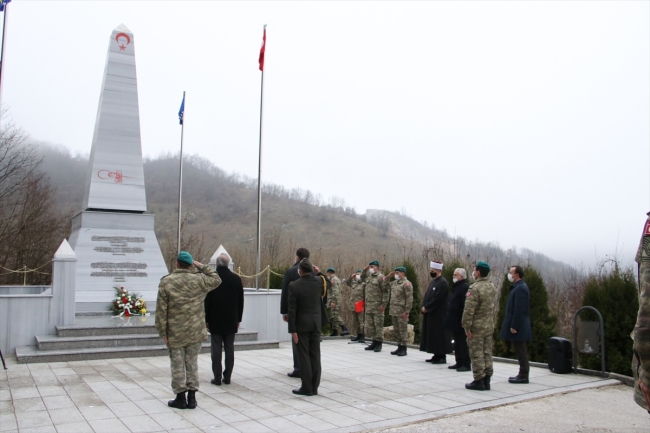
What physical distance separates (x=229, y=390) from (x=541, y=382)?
14.9 feet

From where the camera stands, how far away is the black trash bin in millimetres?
8438

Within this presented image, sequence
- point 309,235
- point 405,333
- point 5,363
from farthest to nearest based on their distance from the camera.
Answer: point 309,235 → point 405,333 → point 5,363

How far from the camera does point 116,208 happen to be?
13.0 meters

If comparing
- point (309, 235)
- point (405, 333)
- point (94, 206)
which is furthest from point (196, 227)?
point (405, 333)

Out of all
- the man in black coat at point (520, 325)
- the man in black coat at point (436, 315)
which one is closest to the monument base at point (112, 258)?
the man in black coat at point (436, 315)

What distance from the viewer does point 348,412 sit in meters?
5.79

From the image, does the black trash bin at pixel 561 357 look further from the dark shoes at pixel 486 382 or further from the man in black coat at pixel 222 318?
the man in black coat at pixel 222 318

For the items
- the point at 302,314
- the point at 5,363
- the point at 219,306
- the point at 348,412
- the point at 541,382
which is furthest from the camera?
the point at 5,363

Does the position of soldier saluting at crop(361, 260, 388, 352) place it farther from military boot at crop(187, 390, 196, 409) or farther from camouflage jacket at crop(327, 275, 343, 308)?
military boot at crop(187, 390, 196, 409)

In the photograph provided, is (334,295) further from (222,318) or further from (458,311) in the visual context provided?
(222,318)

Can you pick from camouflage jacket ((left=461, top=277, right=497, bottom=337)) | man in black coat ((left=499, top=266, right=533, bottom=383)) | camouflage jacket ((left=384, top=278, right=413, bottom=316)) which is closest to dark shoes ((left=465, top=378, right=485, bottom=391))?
camouflage jacket ((left=461, top=277, right=497, bottom=337))

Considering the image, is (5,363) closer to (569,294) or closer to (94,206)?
(94,206)

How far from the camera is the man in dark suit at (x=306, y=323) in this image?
6.47 meters

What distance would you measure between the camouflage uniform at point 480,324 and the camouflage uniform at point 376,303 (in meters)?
3.76
